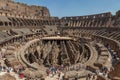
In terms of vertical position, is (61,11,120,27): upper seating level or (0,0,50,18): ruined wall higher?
(0,0,50,18): ruined wall

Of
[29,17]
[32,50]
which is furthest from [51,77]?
[29,17]

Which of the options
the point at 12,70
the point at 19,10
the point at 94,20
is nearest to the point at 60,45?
the point at 12,70

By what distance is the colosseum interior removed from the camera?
2709cm

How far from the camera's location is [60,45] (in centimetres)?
5244

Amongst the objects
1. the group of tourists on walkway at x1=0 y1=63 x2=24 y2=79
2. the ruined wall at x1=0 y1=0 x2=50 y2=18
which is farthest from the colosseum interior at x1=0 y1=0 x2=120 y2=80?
the group of tourists on walkway at x1=0 y1=63 x2=24 y2=79

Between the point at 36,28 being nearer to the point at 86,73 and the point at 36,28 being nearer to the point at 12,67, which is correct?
the point at 12,67

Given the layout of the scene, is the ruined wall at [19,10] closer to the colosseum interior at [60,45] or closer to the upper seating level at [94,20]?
the colosseum interior at [60,45]

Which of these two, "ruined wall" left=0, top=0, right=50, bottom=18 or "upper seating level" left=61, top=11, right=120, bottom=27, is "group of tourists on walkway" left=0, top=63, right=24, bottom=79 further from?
"upper seating level" left=61, top=11, right=120, bottom=27

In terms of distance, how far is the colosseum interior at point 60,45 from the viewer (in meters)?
27.1

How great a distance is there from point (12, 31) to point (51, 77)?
1515 inches

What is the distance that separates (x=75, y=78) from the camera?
76.3 feet

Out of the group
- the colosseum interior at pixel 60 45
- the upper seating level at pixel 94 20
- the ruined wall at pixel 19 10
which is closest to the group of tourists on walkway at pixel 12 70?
the colosseum interior at pixel 60 45

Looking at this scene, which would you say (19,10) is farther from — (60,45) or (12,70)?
(12,70)

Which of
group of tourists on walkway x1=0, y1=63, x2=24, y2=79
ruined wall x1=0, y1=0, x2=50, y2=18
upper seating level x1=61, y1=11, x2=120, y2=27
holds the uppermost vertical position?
ruined wall x1=0, y1=0, x2=50, y2=18
